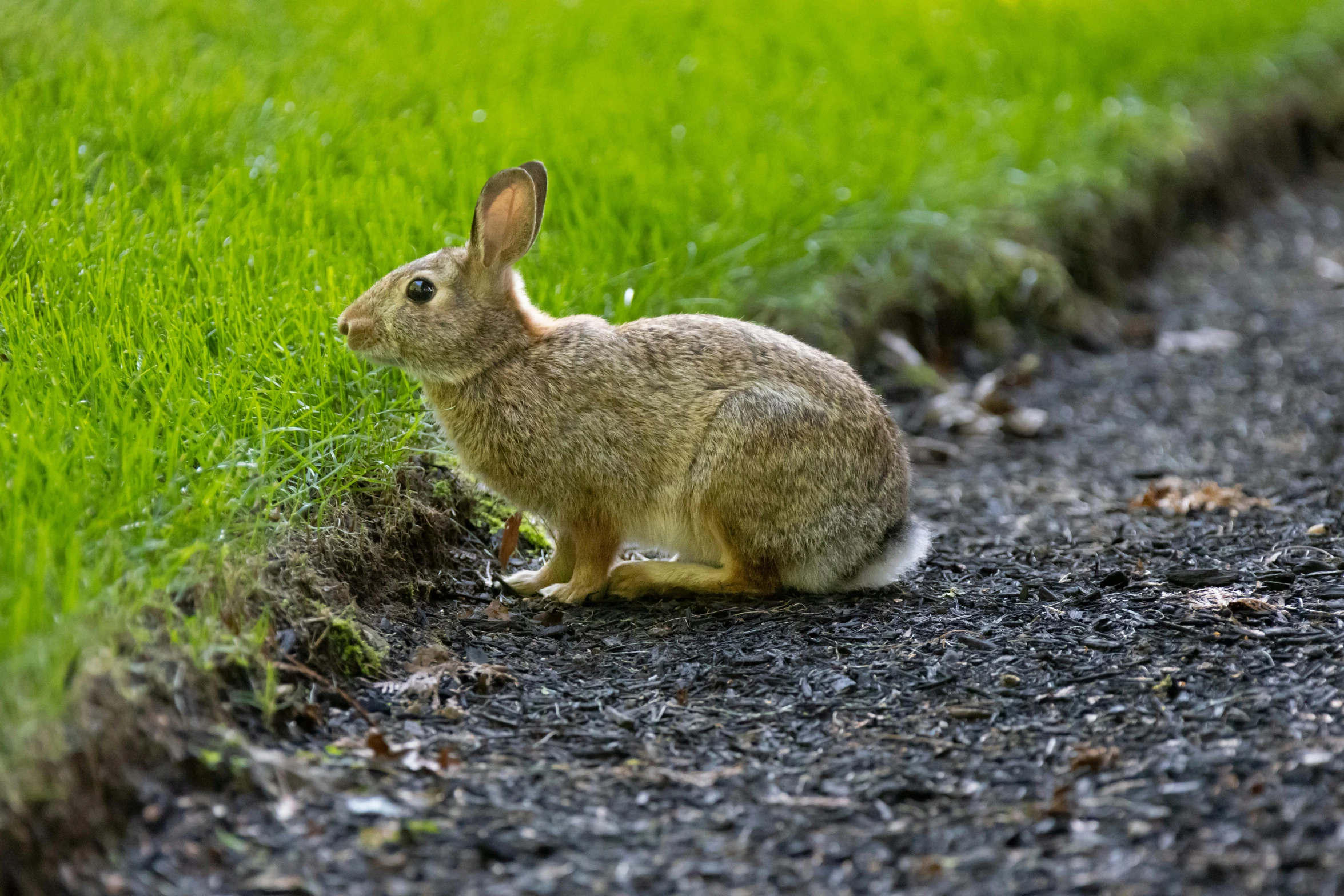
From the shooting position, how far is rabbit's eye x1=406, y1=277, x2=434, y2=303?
13.6ft

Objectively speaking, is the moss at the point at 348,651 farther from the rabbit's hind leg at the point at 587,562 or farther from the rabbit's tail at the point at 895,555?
the rabbit's tail at the point at 895,555

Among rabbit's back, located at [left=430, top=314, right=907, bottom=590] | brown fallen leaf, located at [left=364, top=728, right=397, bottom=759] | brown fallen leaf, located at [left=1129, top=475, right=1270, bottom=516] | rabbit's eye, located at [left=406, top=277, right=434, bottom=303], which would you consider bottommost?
brown fallen leaf, located at [left=1129, top=475, right=1270, bottom=516]

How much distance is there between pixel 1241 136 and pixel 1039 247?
3.68m

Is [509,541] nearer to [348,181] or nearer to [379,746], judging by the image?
[379,746]

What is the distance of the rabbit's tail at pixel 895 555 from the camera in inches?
168

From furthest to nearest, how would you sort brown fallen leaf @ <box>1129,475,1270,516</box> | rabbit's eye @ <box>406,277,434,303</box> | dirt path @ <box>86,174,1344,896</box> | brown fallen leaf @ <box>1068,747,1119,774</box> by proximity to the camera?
brown fallen leaf @ <box>1129,475,1270,516</box>
rabbit's eye @ <box>406,277,434,303</box>
brown fallen leaf @ <box>1068,747,1119,774</box>
dirt path @ <box>86,174,1344,896</box>

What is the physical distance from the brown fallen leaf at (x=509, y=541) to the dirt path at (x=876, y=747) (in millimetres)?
334

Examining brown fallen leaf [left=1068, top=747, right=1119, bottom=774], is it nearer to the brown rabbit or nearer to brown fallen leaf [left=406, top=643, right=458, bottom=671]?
the brown rabbit

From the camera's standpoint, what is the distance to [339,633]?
3.53 meters

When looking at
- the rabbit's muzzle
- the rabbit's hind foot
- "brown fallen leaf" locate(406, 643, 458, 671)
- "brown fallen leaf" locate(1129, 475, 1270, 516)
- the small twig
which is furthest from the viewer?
"brown fallen leaf" locate(1129, 475, 1270, 516)

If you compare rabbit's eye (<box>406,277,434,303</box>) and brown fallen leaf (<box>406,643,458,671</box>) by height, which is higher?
rabbit's eye (<box>406,277,434,303</box>)

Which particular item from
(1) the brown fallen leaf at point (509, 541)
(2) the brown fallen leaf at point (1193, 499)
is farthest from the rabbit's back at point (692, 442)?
(2) the brown fallen leaf at point (1193, 499)

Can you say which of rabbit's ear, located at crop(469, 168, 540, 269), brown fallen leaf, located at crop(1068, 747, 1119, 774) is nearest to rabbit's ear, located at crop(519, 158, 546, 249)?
rabbit's ear, located at crop(469, 168, 540, 269)

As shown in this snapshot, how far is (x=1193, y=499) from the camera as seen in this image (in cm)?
510
